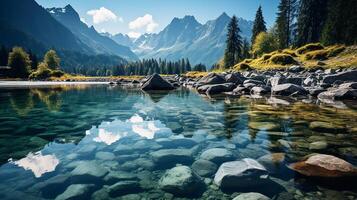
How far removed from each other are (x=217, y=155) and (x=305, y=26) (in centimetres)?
7981

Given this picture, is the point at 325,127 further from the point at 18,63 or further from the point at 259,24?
the point at 18,63

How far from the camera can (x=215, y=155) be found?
6902mm

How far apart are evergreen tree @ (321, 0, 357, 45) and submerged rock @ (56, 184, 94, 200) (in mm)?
63972

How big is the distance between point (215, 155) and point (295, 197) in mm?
2459

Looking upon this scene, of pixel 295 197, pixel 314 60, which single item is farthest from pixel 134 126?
pixel 314 60

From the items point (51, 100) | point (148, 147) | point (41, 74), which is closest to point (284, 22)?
point (51, 100)

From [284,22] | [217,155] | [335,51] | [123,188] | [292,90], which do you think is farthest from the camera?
[284,22]

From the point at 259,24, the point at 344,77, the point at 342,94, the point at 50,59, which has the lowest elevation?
the point at 342,94

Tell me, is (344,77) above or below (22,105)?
above

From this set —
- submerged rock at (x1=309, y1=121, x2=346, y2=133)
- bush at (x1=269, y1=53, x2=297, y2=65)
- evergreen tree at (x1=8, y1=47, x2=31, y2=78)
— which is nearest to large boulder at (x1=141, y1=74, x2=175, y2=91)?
bush at (x1=269, y1=53, x2=297, y2=65)

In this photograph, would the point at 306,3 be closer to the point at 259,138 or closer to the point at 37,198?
the point at 259,138

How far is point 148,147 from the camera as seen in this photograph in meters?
8.00

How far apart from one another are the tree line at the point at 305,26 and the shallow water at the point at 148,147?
56386 mm

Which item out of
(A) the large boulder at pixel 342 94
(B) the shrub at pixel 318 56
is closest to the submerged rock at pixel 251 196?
(A) the large boulder at pixel 342 94
